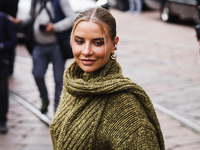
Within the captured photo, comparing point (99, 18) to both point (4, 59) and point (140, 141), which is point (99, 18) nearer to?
point (140, 141)

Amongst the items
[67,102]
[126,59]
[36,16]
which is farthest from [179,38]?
[67,102]

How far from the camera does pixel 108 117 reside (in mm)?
1448

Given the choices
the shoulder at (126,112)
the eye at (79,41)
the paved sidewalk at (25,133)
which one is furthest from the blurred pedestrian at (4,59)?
the shoulder at (126,112)

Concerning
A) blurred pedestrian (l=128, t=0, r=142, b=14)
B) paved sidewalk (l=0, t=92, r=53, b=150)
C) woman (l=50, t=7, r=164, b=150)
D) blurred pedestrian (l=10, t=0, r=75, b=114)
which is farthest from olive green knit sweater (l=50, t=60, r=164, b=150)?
blurred pedestrian (l=128, t=0, r=142, b=14)

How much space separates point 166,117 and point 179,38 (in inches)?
262

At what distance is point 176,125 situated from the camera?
4.25m

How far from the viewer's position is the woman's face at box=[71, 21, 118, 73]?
57.5 inches

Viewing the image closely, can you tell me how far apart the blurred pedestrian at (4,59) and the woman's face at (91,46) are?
8.99 feet

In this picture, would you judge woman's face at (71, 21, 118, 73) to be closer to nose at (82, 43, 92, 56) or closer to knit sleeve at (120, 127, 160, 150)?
nose at (82, 43, 92, 56)

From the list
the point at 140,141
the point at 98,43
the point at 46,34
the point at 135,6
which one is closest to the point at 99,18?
the point at 98,43

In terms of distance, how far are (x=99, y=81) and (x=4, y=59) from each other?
9.40ft

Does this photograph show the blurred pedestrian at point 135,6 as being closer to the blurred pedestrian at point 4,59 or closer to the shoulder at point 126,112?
the blurred pedestrian at point 4,59

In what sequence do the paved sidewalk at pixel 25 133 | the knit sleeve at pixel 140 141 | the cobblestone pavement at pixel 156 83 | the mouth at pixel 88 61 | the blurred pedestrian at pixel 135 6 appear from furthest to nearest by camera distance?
the blurred pedestrian at pixel 135 6, the cobblestone pavement at pixel 156 83, the paved sidewalk at pixel 25 133, the mouth at pixel 88 61, the knit sleeve at pixel 140 141

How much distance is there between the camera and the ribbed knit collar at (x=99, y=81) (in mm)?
1438
